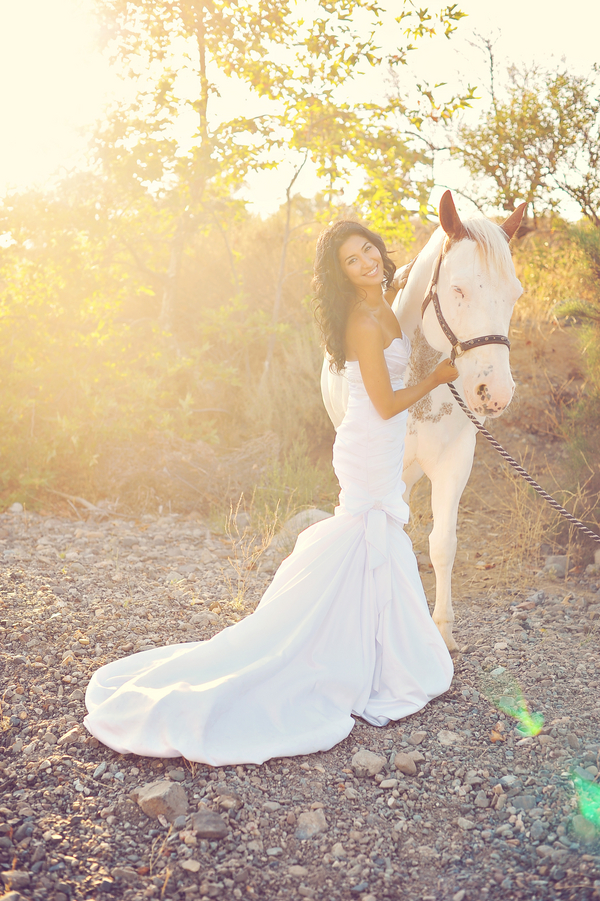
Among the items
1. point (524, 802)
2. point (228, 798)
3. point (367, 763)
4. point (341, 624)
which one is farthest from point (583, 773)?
point (228, 798)

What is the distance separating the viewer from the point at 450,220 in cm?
267

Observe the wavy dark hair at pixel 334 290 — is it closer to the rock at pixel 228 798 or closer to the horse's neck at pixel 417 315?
the horse's neck at pixel 417 315

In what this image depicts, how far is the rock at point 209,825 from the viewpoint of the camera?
6.24 ft

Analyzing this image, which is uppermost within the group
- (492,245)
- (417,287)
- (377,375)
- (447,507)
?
(492,245)

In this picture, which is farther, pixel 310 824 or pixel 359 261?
pixel 359 261

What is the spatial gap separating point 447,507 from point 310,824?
166cm

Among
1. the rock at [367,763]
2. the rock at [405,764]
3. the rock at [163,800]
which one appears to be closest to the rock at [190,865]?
the rock at [163,800]

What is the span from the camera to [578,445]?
5.39 metres

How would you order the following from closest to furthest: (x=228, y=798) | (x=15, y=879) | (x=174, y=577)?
(x=15, y=879) → (x=228, y=798) → (x=174, y=577)

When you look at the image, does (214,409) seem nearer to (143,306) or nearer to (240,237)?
(143,306)

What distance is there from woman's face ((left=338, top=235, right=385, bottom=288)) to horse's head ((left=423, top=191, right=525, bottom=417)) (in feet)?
1.01

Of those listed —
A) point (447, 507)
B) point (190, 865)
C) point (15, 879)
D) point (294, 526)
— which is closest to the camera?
point (15, 879)

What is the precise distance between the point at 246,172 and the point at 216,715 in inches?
214

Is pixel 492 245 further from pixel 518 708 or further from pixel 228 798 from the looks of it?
pixel 228 798
